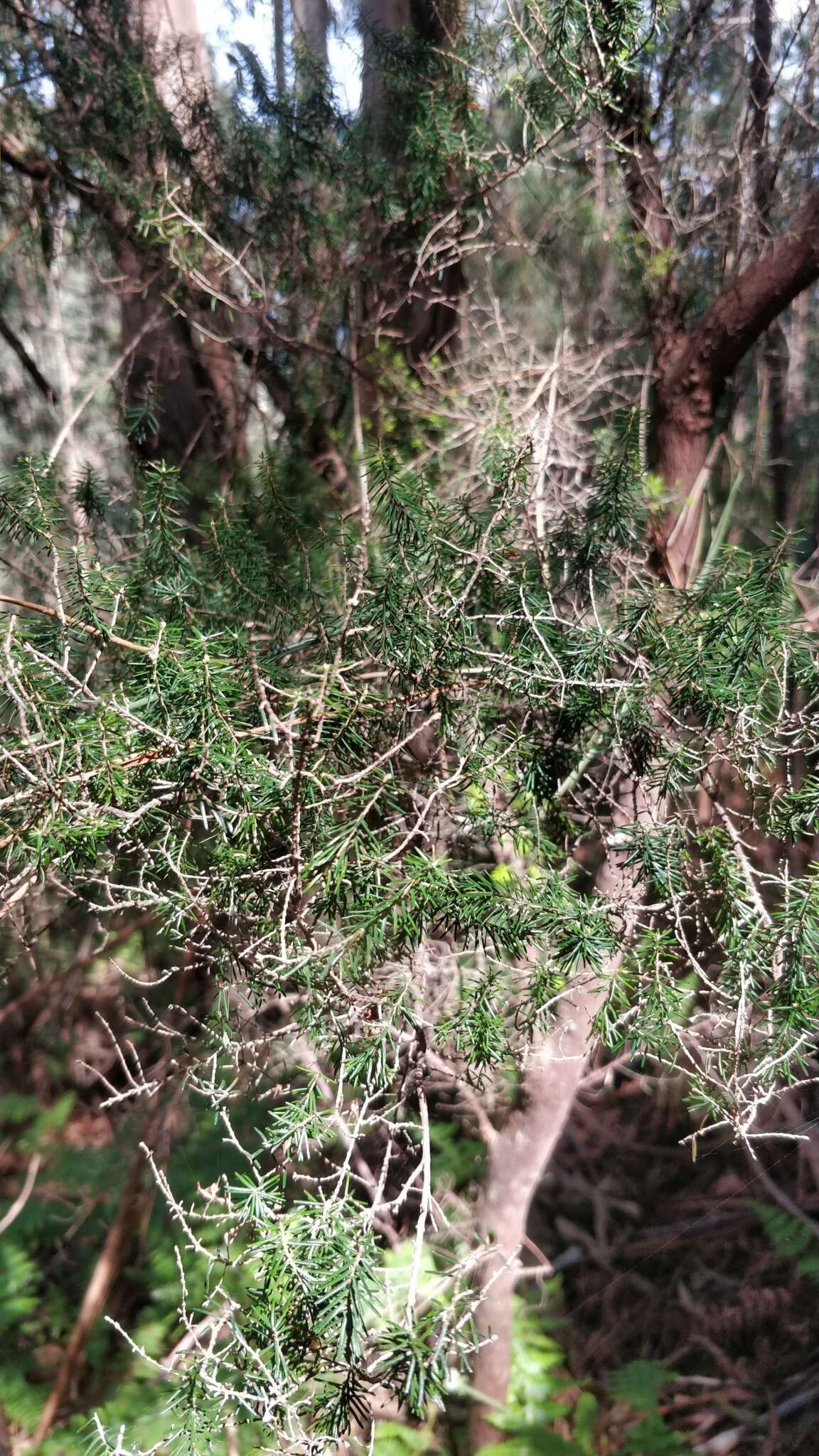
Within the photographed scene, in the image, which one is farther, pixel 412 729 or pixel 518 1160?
pixel 518 1160

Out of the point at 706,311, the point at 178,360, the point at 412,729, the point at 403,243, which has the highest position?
the point at 403,243

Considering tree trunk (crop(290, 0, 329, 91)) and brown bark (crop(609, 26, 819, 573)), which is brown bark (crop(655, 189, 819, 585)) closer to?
brown bark (crop(609, 26, 819, 573))

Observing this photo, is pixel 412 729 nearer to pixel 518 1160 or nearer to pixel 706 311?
pixel 518 1160

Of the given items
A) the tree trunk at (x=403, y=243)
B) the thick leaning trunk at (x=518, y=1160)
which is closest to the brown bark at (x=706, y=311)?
the tree trunk at (x=403, y=243)

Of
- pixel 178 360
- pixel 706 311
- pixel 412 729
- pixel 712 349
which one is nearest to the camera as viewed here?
pixel 412 729

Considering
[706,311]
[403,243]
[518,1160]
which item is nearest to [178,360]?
[403,243]

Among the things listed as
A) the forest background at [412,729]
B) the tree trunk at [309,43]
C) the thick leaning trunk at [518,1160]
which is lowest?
the thick leaning trunk at [518,1160]

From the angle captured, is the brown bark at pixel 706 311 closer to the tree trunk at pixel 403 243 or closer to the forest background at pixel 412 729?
the forest background at pixel 412 729

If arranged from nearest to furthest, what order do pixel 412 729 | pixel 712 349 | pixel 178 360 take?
pixel 412 729, pixel 712 349, pixel 178 360

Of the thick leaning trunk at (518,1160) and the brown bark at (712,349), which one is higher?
the brown bark at (712,349)
